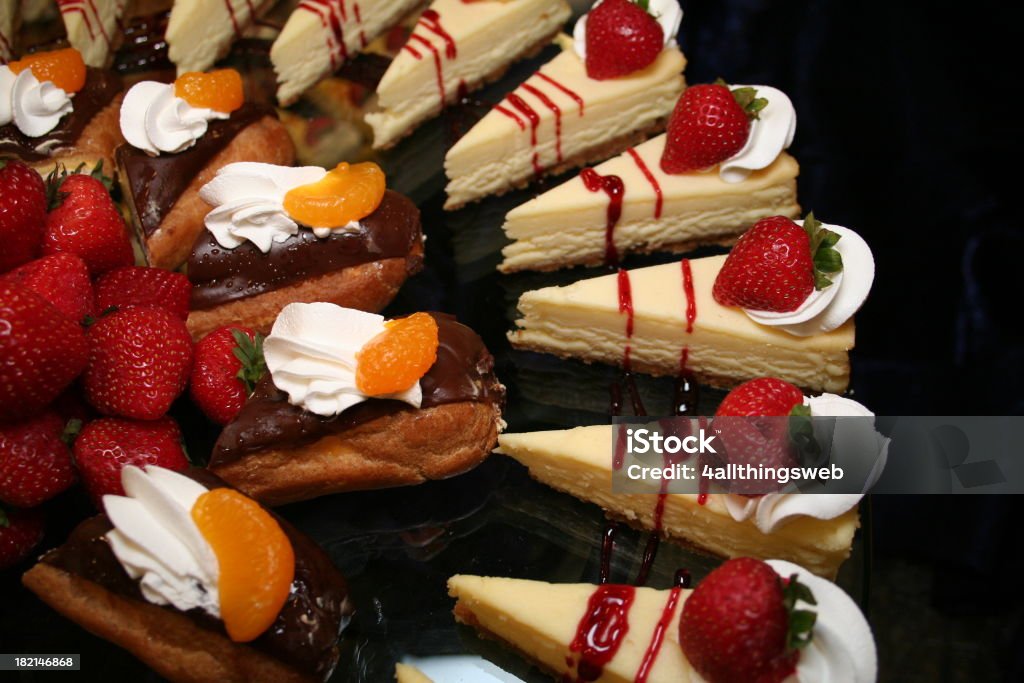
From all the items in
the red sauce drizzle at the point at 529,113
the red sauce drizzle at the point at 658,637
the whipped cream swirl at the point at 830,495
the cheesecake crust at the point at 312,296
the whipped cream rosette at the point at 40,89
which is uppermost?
the whipped cream rosette at the point at 40,89

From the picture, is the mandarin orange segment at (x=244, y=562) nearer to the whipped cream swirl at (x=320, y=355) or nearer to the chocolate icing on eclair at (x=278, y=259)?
the whipped cream swirl at (x=320, y=355)

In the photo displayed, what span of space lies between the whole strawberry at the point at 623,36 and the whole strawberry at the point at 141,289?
2.00 metres

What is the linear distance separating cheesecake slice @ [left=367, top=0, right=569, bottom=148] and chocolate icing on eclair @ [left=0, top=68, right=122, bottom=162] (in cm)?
119

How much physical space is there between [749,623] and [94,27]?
13.5ft

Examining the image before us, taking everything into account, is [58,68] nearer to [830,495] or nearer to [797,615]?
[830,495]

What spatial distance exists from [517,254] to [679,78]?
113cm

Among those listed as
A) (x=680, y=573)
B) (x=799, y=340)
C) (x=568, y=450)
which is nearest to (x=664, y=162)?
(x=799, y=340)

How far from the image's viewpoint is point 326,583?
266 centimetres

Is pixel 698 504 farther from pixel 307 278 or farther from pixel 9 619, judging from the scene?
pixel 9 619

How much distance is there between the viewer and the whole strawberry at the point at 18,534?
2955mm

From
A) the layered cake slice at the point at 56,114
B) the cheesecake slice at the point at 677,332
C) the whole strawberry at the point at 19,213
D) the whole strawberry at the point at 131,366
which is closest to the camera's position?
the whole strawberry at the point at 131,366

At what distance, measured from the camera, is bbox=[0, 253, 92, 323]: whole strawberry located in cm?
307

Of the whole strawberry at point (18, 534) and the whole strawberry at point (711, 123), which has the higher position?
the whole strawberry at point (711, 123)

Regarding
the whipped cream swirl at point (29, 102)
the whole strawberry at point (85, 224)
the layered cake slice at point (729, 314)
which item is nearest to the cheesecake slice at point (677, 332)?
the layered cake slice at point (729, 314)
